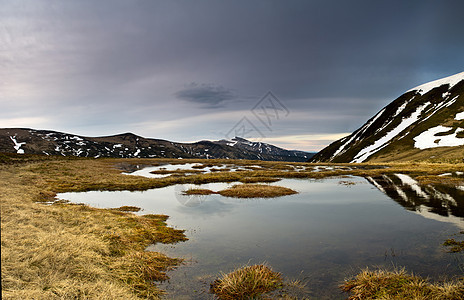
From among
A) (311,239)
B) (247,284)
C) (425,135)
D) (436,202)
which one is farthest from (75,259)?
(425,135)

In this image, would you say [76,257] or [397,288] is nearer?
Result: [397,288]

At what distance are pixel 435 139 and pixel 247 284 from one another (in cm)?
14716

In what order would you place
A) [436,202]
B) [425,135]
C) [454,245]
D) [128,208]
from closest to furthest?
[454,245] < [436,202] < [128,208] < [425,135]

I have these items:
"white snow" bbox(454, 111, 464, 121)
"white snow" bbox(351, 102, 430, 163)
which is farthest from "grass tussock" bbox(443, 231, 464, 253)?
"white snow" bbox(454, 111, 464, 121)

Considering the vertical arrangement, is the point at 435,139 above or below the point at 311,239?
above

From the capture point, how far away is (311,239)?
17.5 meters

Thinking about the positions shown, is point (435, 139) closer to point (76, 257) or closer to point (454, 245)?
point (454, 245)

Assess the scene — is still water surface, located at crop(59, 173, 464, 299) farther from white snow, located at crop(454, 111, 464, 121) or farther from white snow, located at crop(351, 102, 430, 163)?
white snow, located at crop(351, 102, 430, 163)

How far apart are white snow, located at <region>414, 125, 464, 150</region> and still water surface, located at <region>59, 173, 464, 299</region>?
109562mm

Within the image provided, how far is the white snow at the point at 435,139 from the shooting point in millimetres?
112506

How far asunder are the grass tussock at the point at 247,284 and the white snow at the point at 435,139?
135 m

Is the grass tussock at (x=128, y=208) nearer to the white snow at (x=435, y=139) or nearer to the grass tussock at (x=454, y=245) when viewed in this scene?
the grass tussock at (x=454, y=245)

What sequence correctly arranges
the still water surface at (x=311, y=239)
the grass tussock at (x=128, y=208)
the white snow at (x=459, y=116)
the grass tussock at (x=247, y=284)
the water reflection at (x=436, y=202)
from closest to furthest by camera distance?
the grass tussock at (x=247, y=284)
the still water surface at (x=311, y=239)
the water reflection at (x=436, y=202)
the grass tussock at (x=128, y=208)
the white snow at (x=459, y=116)

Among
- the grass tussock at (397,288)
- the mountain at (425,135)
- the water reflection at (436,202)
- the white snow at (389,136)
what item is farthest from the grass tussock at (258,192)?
the white snow at (389,136)
